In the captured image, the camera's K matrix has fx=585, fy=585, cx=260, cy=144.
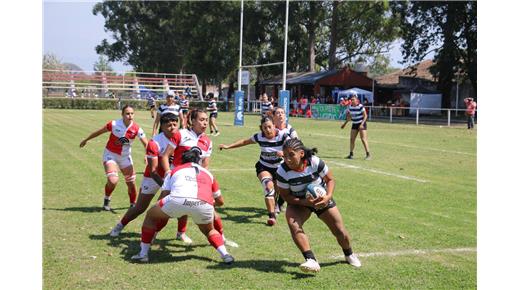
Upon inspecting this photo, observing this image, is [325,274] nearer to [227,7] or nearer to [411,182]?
[411,182]

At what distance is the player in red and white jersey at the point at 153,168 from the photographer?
752cm

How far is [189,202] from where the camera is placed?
641 centimetres

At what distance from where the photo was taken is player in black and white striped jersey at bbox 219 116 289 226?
8.95 meters

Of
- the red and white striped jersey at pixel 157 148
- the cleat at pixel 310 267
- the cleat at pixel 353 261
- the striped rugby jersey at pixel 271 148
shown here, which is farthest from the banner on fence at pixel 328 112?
the cleat at pixel 310 267

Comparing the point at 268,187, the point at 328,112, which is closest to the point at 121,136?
the point at 268,187

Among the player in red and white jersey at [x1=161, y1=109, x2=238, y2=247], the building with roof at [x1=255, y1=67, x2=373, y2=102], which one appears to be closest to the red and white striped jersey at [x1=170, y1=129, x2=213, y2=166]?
the player in red and white jersey at [x1=161, y1=109, x2=238, y2=247]

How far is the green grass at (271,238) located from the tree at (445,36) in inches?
1362

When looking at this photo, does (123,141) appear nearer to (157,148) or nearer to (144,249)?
(157,148)

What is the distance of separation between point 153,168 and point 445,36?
146ft

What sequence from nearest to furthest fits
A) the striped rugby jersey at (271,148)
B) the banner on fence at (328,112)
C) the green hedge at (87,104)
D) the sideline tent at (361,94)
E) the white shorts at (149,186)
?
the white shorts at (149,186)
the striped rugby jersey at (271,148)
the banner on fence at (328,112)
the sideline tent at (361,94)
the green hedge at (87,104)

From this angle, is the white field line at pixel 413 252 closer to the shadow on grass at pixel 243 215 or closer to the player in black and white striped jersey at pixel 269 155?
the player in black and white striped jersey at pixel 269 155

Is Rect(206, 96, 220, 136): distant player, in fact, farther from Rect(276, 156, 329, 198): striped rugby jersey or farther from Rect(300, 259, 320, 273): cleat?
Rect(300, 259, 320, 273): cleat

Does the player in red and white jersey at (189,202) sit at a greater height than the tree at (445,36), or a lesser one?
lesser

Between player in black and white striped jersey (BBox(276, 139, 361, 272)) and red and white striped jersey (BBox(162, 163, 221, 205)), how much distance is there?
82 centimetres
